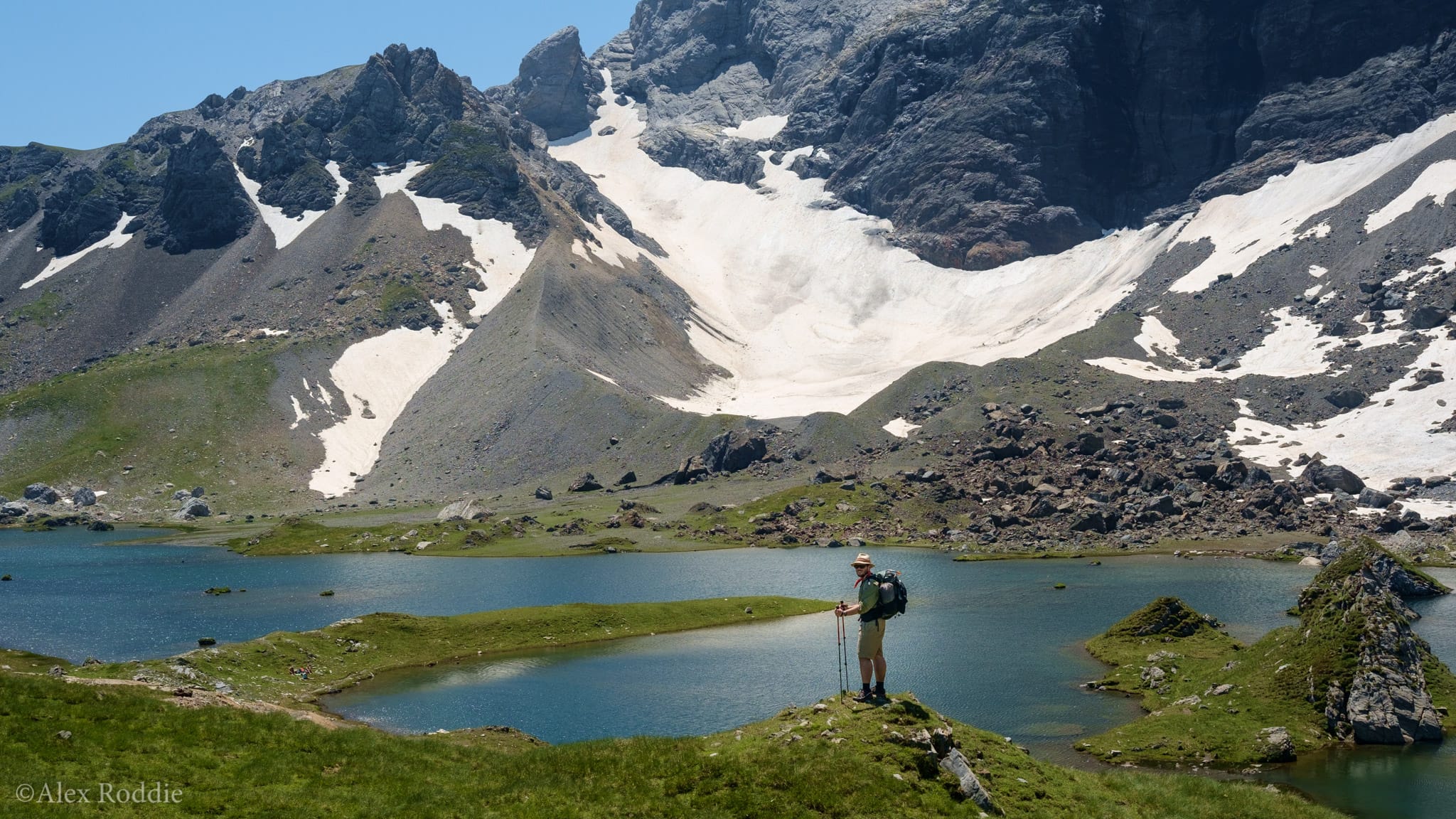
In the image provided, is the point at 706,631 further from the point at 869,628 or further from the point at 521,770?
the point at 521,770

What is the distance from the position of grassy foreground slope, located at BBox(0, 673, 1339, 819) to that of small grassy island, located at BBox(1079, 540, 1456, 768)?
13.3m

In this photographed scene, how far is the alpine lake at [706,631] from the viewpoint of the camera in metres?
57.0

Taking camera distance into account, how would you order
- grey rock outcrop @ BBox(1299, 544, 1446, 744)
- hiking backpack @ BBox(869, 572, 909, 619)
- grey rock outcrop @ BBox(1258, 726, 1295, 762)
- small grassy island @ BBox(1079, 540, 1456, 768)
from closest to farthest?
1. hiking backpack @ BBox(869, 572, 909, 619)
2. grey rock outcrop @ BBox(1258, 726, 1295, 762)
3. small grassy island @ BBox(1079, 540, 1456, 768)
4. grey rock outcrop @ BBox(1299, 544, 1446, 744)

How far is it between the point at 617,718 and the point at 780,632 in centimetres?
3122

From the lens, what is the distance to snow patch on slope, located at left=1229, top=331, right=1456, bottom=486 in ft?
575

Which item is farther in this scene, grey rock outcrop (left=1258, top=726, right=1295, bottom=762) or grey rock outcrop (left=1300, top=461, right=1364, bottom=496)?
grey rock outcrop (left=1300, top=461, right=1364, bottom=496)

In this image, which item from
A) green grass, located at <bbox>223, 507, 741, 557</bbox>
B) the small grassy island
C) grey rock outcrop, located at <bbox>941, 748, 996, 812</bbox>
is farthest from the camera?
green grass, located at <bbox>223, 507, 741, 557</bbox>

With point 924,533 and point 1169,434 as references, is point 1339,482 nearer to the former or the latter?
point 1169,434

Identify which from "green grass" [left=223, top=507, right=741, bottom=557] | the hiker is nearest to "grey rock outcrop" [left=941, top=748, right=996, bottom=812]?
the hiker

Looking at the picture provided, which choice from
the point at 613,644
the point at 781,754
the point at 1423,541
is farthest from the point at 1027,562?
the point at 781,754

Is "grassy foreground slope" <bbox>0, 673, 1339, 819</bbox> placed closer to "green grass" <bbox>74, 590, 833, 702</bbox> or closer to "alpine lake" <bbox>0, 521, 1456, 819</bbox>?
"alpine lake" <bbox>0, 521, 1456, 819</bbox>

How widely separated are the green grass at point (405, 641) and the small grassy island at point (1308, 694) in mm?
40449

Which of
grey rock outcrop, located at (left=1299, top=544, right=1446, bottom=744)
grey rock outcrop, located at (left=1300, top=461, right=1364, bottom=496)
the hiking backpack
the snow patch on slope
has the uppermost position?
the snow patch on slope

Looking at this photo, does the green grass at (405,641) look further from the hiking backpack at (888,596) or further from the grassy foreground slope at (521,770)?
the hiking backpack at (888,596)
